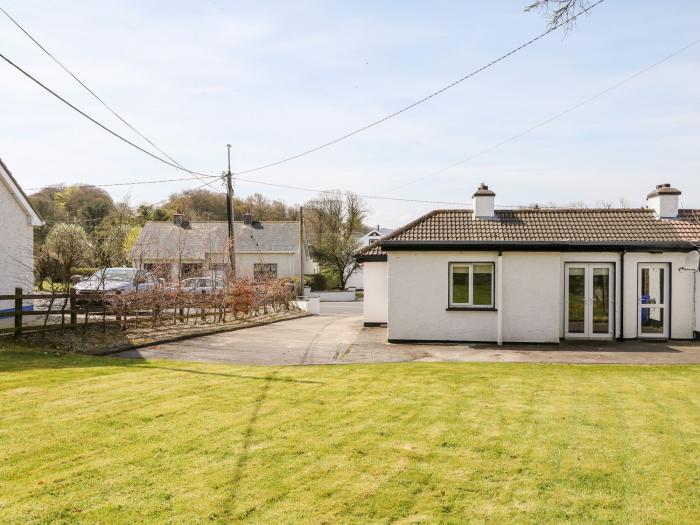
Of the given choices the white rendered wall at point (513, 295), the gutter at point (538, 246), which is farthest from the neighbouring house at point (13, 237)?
the gutter at point (538, 246)

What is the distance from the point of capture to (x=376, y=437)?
6.84 m

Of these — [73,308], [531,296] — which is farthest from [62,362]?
[531,296]

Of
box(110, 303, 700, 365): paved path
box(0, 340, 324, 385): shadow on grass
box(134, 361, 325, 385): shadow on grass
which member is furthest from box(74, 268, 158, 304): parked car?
box(134, 361, 325, 385): shadow on grass

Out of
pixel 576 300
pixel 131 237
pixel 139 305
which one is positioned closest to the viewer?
pixel 576 300

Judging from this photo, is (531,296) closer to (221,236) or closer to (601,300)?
(601,300)

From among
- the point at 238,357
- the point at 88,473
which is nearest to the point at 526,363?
the point at 238,357

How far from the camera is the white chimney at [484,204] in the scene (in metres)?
18.2

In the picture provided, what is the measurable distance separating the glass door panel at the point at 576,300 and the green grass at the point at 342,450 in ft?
→ 22.0

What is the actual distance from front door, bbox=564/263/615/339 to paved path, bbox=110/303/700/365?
0.75 m

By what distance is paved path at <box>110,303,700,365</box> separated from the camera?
1348cm

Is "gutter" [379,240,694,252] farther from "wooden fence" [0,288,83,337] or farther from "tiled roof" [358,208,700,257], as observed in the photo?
"wooden fence" [0,288,83,337]

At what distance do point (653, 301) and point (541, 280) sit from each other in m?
3.84

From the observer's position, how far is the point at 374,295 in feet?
74.2

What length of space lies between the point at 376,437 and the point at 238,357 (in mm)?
7404
